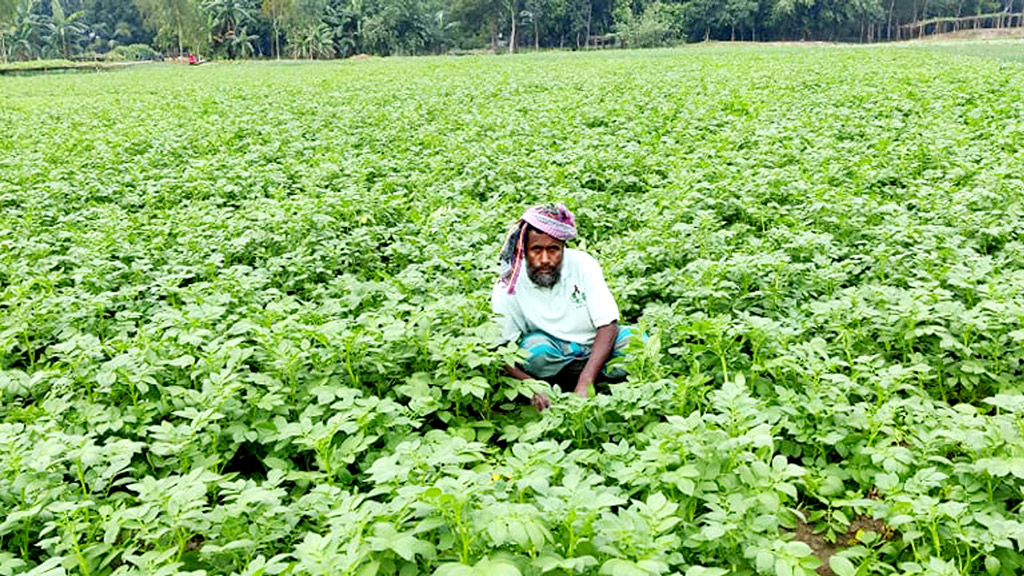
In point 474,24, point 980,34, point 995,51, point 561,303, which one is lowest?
point 561,303

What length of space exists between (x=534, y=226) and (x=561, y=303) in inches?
21.7

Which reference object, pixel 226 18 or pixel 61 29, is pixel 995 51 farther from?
pixel 61 29

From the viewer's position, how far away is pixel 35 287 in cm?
563

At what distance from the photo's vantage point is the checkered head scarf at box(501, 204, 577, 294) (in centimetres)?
406

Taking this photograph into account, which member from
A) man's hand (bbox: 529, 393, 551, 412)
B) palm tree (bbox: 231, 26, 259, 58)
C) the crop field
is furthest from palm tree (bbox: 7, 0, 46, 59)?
man's hand (bbox: 529, 393, 551, 412)

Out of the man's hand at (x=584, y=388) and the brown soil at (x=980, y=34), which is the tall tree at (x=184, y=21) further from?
the man's hand at (x=584, y=388)

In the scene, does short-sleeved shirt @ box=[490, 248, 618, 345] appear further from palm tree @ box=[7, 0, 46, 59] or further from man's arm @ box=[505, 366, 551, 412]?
palm tree @ box=[7, 0, 46, 59]

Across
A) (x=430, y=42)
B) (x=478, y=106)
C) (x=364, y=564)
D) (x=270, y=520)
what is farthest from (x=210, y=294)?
(x=430, y=42)

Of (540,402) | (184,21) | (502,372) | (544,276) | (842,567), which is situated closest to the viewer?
(842,567)

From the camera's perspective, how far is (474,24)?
2982 inches

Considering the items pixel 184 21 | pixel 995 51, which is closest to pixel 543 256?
pixel 995 51

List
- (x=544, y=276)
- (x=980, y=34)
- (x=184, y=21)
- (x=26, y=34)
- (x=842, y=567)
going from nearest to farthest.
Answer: (x=842, y=567) → (x=544, y=276) → (x=184, y=21) → (x=980, y=34) → (x=26, y=34)

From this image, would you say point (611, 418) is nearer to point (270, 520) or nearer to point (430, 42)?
point (270, 520)

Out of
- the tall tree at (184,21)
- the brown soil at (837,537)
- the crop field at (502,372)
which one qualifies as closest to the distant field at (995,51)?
the crop field at (502,372)
